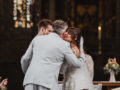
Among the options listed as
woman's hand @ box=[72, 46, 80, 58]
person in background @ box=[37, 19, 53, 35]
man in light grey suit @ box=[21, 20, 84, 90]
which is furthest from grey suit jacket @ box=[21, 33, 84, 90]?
person in background @ box=[37, 19, 53, 35]

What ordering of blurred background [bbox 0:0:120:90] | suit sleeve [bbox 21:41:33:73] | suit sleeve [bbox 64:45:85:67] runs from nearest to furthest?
suit sleeve [bbox 64:45:85:67]
suit sleeve [bbox 21:41:33:73]
blurred background [bbox 0:0:120:90]

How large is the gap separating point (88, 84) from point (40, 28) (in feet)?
2.77

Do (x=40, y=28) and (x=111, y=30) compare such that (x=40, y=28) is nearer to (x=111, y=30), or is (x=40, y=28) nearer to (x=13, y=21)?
(x=13, y=21)

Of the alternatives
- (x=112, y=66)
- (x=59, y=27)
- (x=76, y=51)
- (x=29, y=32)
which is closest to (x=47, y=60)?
(x=59, y=27)

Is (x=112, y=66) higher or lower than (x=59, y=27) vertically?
lower

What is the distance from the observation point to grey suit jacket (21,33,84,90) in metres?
4.08

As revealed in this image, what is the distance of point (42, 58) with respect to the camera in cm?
416

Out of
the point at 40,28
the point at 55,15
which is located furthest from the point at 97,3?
the point at 40,28

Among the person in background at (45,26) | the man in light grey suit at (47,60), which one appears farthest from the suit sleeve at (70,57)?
the person in background at (45,26)

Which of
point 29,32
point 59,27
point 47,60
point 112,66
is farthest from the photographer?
point 29,32

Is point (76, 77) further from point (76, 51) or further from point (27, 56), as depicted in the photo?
point (27, 56)

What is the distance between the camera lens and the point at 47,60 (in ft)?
13.6

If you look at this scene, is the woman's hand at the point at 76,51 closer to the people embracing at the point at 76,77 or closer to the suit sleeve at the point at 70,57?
the people embracing at the point at 76,77

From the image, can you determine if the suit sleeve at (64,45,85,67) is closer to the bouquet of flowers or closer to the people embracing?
the people embracing
